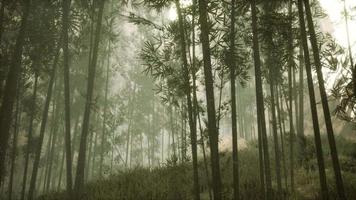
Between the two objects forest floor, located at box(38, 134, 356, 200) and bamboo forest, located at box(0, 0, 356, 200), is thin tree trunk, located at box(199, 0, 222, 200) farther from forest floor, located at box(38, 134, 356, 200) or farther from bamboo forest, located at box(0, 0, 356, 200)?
forest floor, located at box(38, 134, 356, 200)

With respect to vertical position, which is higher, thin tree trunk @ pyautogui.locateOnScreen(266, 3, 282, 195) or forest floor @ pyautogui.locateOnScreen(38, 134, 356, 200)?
thin tree trunk @ pyautogui.locateOnScreen(266, 3, 282, 195)

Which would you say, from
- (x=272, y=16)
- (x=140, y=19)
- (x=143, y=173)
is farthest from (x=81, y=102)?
(x=272, y=16)

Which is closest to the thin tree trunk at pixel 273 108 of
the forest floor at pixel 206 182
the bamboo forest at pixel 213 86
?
the bamboo forest at pixel 213 86

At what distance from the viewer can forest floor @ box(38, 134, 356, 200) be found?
8.91 metres

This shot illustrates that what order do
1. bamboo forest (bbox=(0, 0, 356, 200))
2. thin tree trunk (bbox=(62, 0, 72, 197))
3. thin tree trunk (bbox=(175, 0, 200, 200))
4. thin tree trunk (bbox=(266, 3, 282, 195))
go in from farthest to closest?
thin tree trunk (bbox=(62, 0, 72, 197)), thin tree trunk (bbox=(266, 3, 282, 195)), thin tree trunk (bbox=(175, 0, 200, 200)), bamboo forest (bbox=(0, 0, 356, 200))

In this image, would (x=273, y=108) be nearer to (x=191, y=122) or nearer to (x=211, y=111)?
(x=191, y=122)

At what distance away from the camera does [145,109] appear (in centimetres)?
2695

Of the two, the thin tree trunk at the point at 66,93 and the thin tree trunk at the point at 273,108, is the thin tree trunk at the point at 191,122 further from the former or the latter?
the thin tree trunk at the point at 66,93

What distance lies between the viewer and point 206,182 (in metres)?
10.5

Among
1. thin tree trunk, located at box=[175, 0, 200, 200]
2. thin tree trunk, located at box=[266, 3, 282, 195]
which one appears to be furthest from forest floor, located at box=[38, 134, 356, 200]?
thin tree trunk, located at box=[175, 0, 200, 200]

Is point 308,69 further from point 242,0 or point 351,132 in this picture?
point 351,132

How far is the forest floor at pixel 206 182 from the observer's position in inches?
351

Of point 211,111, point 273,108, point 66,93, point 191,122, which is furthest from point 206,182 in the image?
point 66,93

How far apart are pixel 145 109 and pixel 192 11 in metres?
19.3
